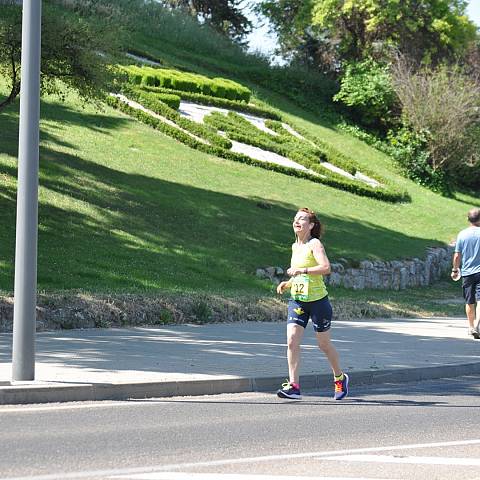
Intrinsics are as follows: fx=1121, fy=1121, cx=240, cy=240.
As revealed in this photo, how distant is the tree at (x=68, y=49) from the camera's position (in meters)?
25.4

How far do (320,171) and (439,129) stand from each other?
10505 mm

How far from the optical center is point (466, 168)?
2045 inches

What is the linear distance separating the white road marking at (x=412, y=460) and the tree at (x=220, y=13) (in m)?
65.3

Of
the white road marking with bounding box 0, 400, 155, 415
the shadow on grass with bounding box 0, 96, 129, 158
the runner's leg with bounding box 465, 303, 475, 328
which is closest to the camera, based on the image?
the white road marking with bounding box 0, 400, 155, 415

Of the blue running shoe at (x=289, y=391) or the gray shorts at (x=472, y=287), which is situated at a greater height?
the gray shorts at (x=472, y=287)

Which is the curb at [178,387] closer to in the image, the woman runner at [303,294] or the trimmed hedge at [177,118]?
the woman runner at [303,294]

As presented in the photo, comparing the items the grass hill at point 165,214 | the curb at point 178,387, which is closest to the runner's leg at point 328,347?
the curb at point 178,387

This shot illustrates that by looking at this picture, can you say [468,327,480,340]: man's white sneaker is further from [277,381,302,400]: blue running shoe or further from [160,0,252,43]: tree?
[160,0,252,43]: tree

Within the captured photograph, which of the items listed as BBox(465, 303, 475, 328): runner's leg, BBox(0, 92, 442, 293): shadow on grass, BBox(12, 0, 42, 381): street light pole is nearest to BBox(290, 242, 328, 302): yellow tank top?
BBox(12, 0, 42, 381): street light pole

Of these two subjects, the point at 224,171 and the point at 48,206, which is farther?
the point at 224,171

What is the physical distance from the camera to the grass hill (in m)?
21.6

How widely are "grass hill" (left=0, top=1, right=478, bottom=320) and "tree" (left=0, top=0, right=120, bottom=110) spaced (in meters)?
2.62

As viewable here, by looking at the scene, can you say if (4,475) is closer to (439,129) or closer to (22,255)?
(22,255)

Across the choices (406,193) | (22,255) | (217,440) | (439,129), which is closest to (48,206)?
(22,255)
